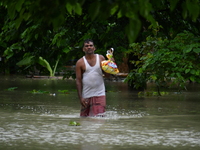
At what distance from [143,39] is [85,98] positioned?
958cm

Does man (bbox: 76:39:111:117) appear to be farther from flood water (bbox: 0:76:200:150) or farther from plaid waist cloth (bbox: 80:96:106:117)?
flood water (bbox: 0:76:200:150)

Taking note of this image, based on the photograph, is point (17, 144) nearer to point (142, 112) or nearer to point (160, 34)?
point (142, 112)

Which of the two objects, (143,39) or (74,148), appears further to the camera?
(143,39)

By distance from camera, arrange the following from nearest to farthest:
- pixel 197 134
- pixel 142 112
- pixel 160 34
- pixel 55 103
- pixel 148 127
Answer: pixel 197 134
pixel 148 127
pixel 142 112
pixel 55 103
pixel 160 34

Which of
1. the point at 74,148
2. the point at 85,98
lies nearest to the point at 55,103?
the point at 85,98

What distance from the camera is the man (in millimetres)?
10820

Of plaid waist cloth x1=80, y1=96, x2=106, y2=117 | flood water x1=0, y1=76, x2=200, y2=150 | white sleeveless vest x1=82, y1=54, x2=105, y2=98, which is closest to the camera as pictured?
flood water x1=0, y1=76, x2=200, y2=150

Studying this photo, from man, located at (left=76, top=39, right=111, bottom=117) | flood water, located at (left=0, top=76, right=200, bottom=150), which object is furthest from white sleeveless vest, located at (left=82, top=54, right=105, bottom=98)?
Result: flood water, located at (left=0, top=76, right=200, bottom=150)

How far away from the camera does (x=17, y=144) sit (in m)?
7.83

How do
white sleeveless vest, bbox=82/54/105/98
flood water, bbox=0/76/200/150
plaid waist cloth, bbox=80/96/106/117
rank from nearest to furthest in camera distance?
1. flood water, bbox=0/76/200/150
2. white sleeveless vest, bbox=82/54/105/98
3. plaid waist cloth, bbox=80/96/106/117

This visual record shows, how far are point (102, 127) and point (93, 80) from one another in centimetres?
143

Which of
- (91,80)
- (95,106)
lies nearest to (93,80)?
(91,80)

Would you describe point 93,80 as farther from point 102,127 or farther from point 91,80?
point 102,127

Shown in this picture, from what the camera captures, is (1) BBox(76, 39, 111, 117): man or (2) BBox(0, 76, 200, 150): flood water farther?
(1) BBox(76, 39, 111, 117): man
